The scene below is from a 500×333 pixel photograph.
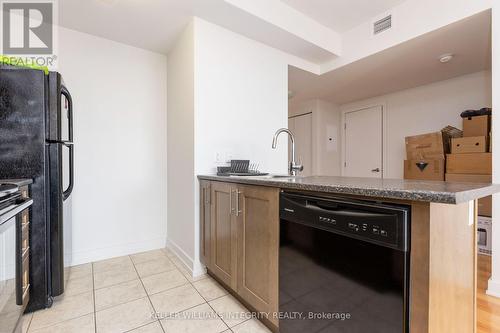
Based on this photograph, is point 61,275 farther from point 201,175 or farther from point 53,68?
point 53,68

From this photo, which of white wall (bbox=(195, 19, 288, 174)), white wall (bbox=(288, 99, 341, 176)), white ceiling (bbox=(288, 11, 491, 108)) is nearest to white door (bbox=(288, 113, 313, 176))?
white wall (bbox=(288, 99, 341, 176))

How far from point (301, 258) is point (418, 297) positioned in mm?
486

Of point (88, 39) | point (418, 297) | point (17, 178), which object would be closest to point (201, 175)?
point (17, 178)

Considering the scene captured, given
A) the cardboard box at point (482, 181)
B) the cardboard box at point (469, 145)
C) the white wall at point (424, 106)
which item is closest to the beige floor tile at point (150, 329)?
the cardboard box at point (482, 181)

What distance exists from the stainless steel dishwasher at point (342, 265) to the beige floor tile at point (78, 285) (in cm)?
162

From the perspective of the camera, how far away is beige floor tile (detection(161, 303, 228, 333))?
1.48 meters

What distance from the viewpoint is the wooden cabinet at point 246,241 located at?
135cm

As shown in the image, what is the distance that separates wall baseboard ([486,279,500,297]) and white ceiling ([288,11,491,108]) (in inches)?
87.1

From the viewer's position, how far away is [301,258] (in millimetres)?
1163

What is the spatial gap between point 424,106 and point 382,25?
77.7 inches

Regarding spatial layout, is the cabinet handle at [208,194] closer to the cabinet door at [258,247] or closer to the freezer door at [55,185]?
the cabinet door at [258,247]

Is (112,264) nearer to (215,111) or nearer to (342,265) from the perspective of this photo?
(215,111)

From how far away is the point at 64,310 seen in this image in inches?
64.5

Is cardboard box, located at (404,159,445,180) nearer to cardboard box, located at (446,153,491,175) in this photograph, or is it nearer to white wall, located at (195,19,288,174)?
cardboard box, located at (446,153,491,175)
